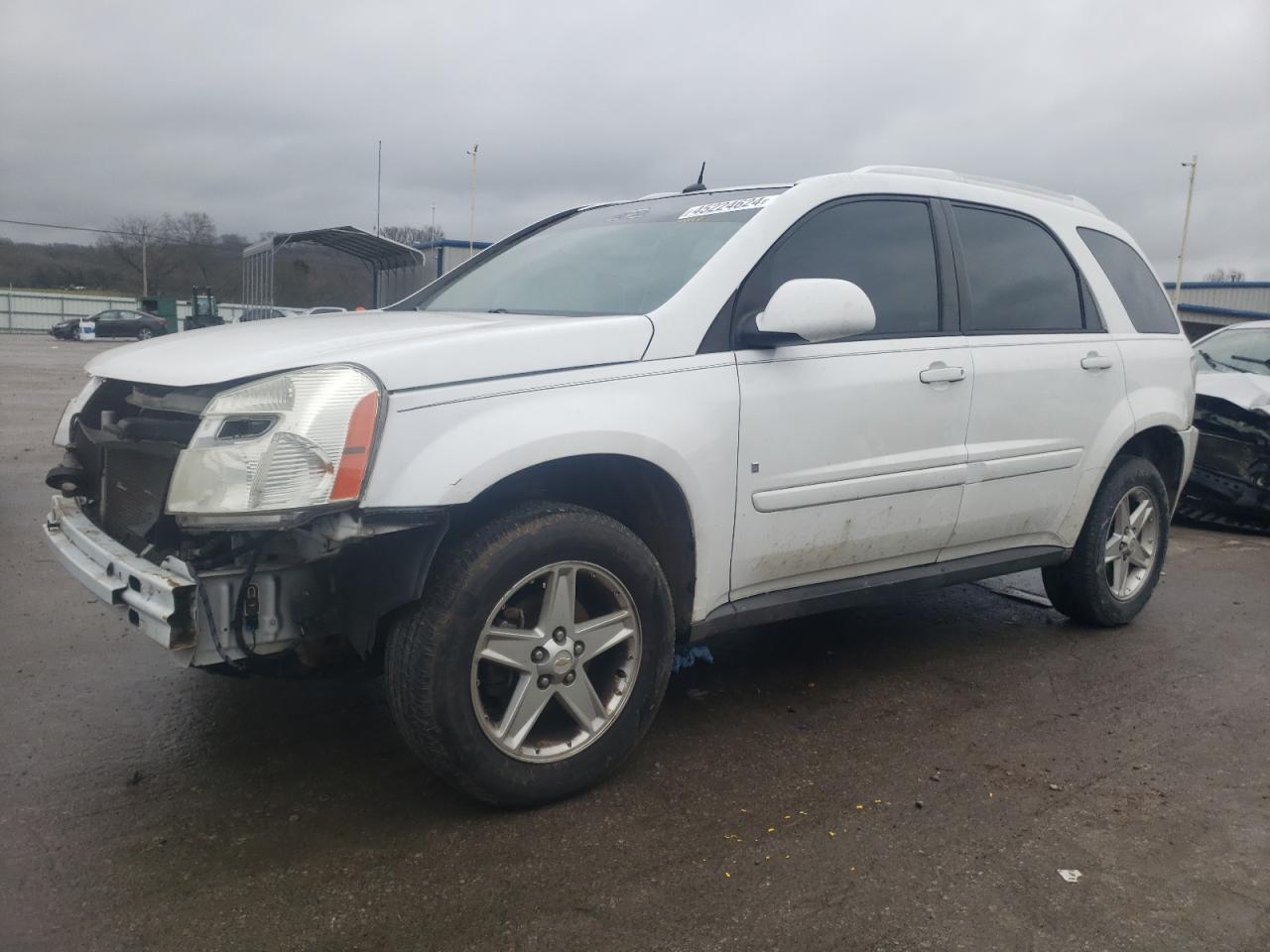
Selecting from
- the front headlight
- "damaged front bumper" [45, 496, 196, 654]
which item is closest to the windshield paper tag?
the front headlight

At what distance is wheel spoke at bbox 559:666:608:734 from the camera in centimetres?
296

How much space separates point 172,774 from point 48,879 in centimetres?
61

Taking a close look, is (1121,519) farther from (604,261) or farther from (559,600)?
(559,600)

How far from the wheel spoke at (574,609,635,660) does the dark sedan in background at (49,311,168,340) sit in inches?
1703

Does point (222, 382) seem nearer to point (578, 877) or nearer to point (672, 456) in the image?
point (672, 456)

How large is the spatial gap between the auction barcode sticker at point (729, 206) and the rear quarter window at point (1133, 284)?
1.89 metres

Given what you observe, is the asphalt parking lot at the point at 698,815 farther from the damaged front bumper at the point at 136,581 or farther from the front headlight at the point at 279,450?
the front headlight at the point at 279,450

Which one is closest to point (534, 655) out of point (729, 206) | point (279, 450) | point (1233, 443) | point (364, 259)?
point (279, 450)

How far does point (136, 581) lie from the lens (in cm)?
264

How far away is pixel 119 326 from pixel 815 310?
45.6 m

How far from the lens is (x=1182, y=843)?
2.91m

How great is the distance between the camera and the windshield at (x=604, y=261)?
11.5ft

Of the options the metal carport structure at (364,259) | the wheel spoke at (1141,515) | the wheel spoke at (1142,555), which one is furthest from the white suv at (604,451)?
the metal carport structure at (364,259)

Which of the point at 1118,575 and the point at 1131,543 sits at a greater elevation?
the point at 1131,543
